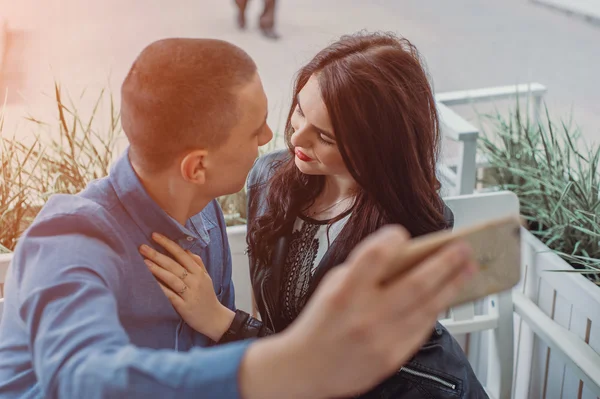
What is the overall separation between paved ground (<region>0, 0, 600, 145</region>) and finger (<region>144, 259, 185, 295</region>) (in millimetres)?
706

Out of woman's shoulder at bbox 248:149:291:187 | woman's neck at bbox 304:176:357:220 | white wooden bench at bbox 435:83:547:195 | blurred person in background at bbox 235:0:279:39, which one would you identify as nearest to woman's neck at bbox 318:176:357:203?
woman's neck at bbox 304:176:357:220

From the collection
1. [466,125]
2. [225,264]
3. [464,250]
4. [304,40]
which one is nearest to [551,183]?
[466,125]

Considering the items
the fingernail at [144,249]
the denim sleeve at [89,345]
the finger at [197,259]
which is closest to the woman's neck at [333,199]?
the finger at [197,259]

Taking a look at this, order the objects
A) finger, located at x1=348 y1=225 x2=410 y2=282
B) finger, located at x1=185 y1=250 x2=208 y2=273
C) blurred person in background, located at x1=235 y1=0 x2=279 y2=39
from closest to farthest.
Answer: finger, located at x1=348 y1=225 x2=410 y2=282 → finger, located at x1=185 y1=250 x2=208 y2=273 → blurred person in background, located at x1=235 y1=0 x2=279 y2=39

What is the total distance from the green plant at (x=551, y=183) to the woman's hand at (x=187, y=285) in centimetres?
85

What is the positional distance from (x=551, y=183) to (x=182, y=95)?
1.18 meters

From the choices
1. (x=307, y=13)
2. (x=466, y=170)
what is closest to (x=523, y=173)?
(x=466, y=170)

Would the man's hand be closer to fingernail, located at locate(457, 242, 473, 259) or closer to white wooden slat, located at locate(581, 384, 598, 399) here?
fingernail, located at locate(457, 242, 473, 259)

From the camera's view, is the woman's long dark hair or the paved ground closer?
the woman's long dark hair

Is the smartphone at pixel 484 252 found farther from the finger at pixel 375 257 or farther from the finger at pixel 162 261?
the finger at pixel 162 261

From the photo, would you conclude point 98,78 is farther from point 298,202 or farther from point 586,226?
point 586,226

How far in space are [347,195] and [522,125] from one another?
843 mm

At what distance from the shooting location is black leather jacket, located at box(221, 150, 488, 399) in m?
1.12

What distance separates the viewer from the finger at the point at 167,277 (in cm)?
87
